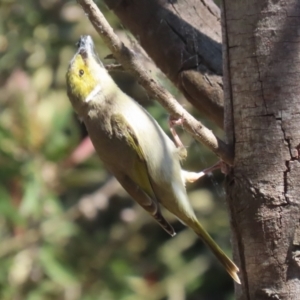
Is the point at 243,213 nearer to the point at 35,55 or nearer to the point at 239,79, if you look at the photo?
the point at 239,79

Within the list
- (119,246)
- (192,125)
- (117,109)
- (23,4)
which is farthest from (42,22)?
(192,125)

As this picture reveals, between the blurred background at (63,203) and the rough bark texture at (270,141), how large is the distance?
1224 millimetres

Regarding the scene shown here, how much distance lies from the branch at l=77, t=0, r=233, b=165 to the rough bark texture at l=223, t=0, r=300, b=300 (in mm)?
59

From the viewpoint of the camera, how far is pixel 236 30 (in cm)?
157

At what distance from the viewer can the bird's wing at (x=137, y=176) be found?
6.59ft

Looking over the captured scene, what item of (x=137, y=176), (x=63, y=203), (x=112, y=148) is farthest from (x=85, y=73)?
(x=63, y=203)

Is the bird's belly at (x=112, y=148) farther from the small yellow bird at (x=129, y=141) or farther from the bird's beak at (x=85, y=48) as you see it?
the bird's beak at (x=85, y=48)

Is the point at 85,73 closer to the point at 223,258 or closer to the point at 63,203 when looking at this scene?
the point at 223,258

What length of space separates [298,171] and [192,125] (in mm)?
264

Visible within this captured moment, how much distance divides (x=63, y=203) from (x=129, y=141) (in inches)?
73.9

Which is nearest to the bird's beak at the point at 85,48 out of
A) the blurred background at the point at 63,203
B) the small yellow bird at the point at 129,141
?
the small yellow bird at the point at 129,141

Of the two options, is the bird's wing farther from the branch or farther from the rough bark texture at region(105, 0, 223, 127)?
the branch

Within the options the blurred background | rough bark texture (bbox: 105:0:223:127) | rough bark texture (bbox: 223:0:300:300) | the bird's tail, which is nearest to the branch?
rough bark texture (bbox: 223:0:300:300)

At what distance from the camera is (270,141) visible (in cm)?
154
